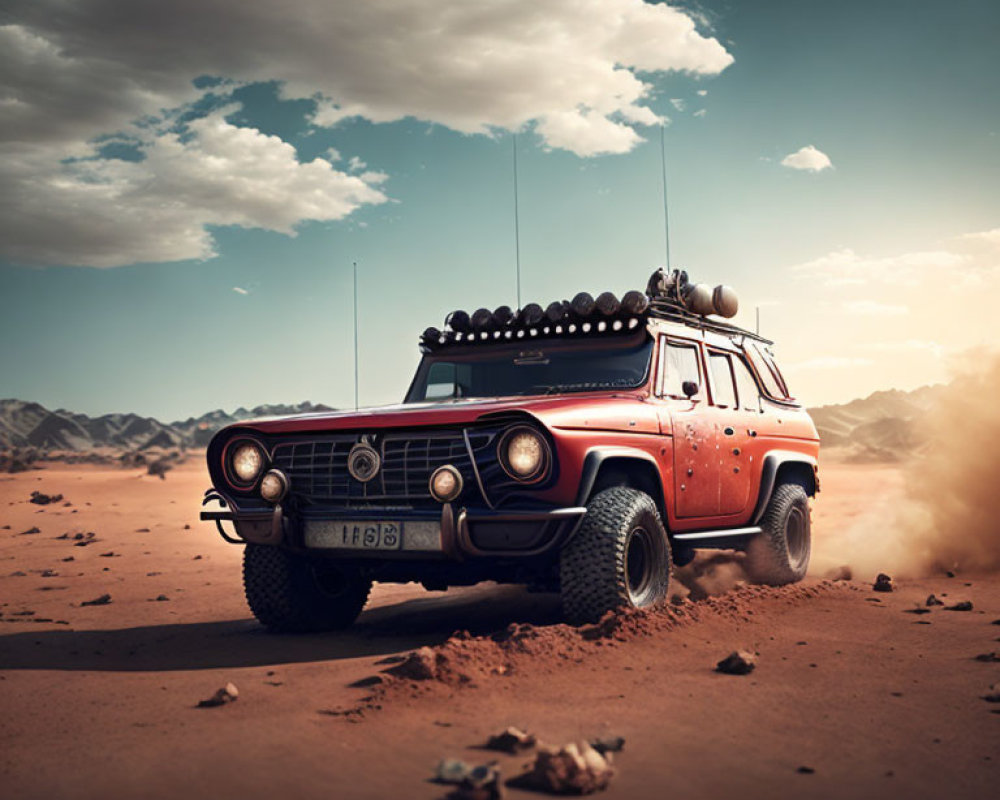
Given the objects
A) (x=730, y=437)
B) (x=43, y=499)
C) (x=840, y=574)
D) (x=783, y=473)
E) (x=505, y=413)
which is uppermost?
(x=505, y=413)

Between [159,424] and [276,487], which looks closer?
[276,487]

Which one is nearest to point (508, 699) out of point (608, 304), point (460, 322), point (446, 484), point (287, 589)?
point (446, 484)

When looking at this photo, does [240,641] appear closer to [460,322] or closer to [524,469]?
[524,469]

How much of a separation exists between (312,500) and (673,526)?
236 cm

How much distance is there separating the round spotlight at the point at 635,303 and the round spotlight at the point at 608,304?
2.2 inches

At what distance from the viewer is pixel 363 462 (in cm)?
599

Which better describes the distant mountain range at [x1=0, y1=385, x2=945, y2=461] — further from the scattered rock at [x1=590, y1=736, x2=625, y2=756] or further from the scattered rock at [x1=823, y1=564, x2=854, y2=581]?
the scattered rock at [x1=590, y1=736, x2=625, y2=756]

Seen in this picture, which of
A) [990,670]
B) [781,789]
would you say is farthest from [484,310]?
[781,789]

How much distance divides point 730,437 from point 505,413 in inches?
108

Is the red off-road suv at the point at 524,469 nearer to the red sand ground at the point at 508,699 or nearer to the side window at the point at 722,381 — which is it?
the side window at the point at 722,381

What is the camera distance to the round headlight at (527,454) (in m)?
5.48

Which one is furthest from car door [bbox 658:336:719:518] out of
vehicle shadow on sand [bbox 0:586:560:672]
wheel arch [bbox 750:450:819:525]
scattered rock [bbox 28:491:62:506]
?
scattered rock [bbox 28:491:62:506]

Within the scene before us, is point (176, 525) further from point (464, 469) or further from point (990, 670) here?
point (990, 670)

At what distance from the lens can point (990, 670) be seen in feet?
17.2
